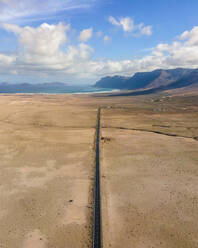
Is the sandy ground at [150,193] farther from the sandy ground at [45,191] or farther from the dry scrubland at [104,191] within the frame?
the sandy ground at [45,191]

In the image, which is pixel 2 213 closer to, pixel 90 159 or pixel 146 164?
pixel 90 159

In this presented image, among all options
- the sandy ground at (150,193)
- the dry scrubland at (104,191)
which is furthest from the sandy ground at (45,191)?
the sandy ground at (150,193)

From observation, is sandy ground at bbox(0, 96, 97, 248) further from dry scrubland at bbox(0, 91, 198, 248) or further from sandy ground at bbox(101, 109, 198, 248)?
sandy ground at bbox(101, 109, 198, 248)

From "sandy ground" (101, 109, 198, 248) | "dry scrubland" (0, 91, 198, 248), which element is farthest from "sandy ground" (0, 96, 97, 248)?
"sandy ground" (101, 109, 198, 248)

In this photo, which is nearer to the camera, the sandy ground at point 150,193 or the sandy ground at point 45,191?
the sandy ground at point 150,193

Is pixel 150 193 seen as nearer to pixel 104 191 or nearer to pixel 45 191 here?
pixel 104 191

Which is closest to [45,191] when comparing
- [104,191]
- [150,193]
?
[104,191]
